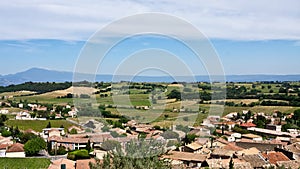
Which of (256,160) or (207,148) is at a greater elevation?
(256,160)

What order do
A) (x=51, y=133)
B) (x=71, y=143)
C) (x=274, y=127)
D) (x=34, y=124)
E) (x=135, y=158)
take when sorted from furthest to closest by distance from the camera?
(x=34, y=124), (x=274, y=127), (x=51, y=133), (x=71, y=143), (x=135, y=158)

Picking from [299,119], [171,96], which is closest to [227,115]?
[299,119]

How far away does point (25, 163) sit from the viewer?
17.2 m

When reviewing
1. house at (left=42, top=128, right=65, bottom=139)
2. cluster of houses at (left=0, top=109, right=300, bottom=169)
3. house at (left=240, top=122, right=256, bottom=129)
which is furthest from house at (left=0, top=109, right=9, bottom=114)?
house at (left=240, top=122, right=256, bottom=129)

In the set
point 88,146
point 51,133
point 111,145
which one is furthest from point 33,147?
point 111,145

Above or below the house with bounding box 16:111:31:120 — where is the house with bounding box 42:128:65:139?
below

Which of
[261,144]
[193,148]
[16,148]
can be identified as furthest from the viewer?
[261,144]

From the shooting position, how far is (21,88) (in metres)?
60.4

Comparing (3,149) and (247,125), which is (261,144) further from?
(3,149)

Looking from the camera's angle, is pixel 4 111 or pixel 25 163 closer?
pixel 25 163

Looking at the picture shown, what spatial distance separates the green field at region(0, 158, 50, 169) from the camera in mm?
15999

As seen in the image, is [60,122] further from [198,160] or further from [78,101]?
[78,101]

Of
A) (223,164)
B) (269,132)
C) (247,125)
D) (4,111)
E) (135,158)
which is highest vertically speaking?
(135,158)

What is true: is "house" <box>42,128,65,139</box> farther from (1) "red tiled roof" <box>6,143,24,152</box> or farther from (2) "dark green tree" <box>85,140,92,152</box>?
(1) "red tiled roof" <box>6,143,24,152</box>
